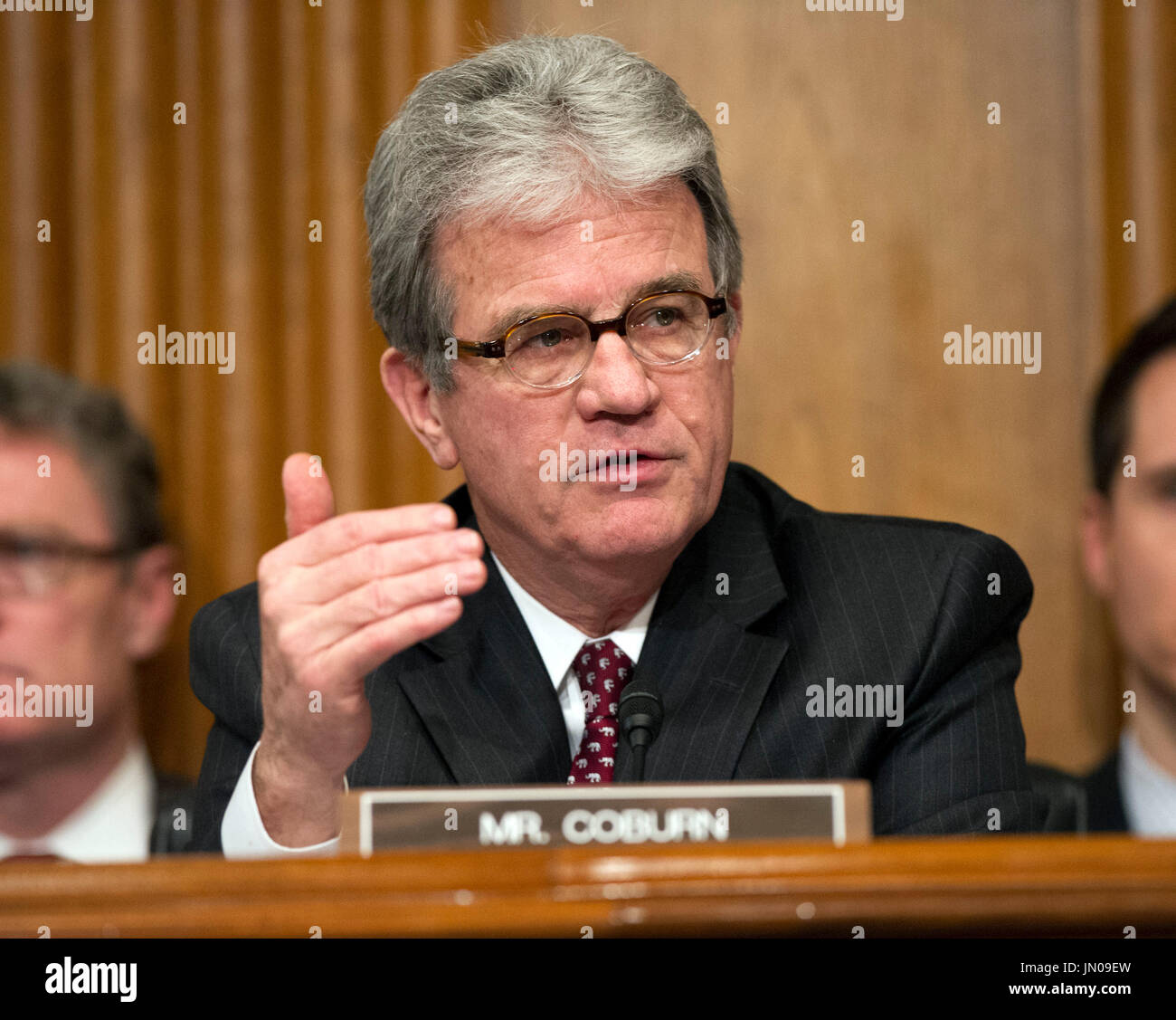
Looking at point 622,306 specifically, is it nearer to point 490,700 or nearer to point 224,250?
point 490,700

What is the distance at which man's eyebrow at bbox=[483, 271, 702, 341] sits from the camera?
53.2 inches

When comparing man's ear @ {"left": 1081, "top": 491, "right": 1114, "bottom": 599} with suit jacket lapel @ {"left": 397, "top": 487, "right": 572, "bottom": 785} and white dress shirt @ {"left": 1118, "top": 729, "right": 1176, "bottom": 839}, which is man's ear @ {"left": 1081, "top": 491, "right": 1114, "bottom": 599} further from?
suit jacket lapel @ {"left": 397, "top": 487, "right": 572, "bottom": 785}

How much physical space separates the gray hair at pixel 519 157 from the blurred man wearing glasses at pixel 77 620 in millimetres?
684

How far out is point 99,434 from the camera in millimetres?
1955

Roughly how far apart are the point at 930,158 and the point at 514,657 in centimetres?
125

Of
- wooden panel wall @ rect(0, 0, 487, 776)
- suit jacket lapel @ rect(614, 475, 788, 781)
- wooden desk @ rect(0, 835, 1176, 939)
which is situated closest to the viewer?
wooden desk @ rect(0, 835, 1176, 939)

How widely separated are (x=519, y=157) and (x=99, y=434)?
0.97m

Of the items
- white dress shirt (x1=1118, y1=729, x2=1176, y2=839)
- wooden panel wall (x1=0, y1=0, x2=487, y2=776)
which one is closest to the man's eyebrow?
wooden panel wall (x1=0, y1=0, x2=487, y2=776)

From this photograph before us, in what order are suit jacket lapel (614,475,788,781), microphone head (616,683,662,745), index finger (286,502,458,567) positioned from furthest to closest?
1. suit jacket lapel (614,475,788,781)
2. microphone head (616,683,662,745)
3. index finger (286,502,458,567)

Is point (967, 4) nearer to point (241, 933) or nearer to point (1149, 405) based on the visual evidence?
point (1149, 405)

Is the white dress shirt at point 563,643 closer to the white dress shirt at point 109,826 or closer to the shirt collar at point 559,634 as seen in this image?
the shirt collar at point 559,634

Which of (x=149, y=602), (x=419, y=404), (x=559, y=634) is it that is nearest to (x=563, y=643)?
(x=559, y=634)

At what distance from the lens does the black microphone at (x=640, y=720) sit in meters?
1.18

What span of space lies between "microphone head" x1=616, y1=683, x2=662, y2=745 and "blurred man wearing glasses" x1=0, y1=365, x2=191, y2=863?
0.93 m
